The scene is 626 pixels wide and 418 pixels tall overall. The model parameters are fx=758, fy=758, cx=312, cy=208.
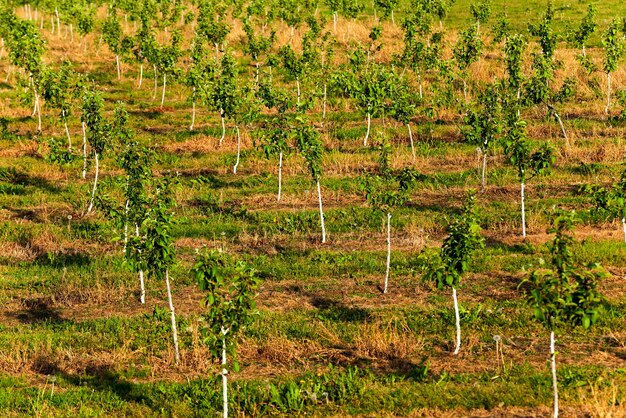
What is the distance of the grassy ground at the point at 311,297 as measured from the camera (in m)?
12.8

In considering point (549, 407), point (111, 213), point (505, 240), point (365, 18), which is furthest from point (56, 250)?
point (365, 18)

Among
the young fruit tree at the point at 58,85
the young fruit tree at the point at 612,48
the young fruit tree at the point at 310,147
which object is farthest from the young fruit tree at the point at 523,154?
the young fruit tree at the point at 58,85

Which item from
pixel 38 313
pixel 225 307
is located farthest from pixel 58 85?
pixel 225 307

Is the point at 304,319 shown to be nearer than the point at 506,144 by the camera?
Yes

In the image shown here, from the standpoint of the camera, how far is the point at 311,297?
56.2ft

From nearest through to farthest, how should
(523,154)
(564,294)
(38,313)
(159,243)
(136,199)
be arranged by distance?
(564,294)
(159,243)
(136,199)
(38,313)
(523,154)

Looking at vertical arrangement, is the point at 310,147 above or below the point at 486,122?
below

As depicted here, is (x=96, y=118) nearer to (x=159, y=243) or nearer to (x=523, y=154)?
(x=159, y=243)

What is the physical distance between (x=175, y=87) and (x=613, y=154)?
20.9 m

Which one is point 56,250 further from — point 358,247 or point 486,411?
point 486,411

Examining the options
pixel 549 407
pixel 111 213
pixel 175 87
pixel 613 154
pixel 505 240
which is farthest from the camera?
pixel 175 87

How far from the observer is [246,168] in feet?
87.5

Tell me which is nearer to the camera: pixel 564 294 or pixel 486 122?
pixel 564 294

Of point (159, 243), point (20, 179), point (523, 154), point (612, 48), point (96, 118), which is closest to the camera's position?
point (159, 243)
